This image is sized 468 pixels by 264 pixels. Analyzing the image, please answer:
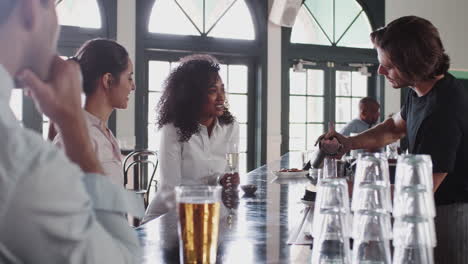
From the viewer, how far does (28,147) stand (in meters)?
0.76

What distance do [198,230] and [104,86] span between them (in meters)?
1.44

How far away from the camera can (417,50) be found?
2.19m

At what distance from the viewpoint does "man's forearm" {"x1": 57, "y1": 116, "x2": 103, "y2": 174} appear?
99 cm

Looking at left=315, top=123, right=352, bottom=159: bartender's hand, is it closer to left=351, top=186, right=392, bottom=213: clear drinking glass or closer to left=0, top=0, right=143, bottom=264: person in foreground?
left=351, top=186, right=392, bottom=213: clear drinking glass

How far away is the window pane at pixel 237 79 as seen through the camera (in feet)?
23.1

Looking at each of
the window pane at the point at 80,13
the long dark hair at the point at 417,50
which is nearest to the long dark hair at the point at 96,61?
the long dark hair at the point at 417,50

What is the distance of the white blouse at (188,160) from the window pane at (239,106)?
12.8 feet

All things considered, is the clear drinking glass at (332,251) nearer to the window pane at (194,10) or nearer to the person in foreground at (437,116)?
the person in foreground at (437,116)

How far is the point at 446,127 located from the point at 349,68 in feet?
19.7

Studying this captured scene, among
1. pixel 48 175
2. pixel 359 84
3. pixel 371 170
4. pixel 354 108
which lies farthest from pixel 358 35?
pixel 48 175

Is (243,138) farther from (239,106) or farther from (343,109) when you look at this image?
(343,109)

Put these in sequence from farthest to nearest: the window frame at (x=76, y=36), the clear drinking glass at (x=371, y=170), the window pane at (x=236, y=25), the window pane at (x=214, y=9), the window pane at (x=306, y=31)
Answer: the window pane at (x=306, y=31) → the window pane at (x=236, y=25) → the window pane at (x=214, y=9) → the window frame at (x=76, y=36) → the clear drinking glass at (x=371, y=170)

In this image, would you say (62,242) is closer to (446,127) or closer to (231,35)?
(446,127)

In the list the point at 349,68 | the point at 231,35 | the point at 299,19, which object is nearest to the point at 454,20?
the point at 349,68
